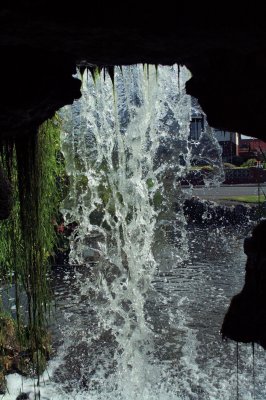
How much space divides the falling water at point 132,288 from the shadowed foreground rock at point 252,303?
5.95ft

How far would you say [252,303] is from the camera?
163 inches

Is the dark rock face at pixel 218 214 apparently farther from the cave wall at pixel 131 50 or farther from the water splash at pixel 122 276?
the cave wall at pixel 131 50

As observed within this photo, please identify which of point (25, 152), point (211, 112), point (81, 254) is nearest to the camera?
point (211, 112)

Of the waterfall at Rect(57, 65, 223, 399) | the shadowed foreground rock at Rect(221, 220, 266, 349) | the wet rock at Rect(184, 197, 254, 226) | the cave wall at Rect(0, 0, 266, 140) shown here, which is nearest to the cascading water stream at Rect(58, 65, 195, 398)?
the waterfall at Rect(57, 65, 223, 399)

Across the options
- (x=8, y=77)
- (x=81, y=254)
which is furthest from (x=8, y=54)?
(x=81, y=254)

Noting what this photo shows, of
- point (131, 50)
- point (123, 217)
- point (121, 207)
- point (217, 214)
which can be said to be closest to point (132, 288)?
point (123, 217)

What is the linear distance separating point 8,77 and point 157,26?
50.4 inches

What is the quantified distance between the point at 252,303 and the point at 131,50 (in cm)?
229

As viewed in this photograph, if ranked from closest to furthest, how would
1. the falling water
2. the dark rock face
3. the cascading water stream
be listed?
1. the falling water
2. the cascading water stream
3. the dark rock face

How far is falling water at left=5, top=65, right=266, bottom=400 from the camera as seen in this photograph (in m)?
8.16

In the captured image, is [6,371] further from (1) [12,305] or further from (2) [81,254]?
(2) [81,254]

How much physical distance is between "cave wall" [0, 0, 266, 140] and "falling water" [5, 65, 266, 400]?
0.90 meters

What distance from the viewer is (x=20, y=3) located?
9.17ft

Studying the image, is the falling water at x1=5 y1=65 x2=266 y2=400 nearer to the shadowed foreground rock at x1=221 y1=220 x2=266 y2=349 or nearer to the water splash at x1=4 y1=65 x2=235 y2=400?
the water splash at x1=4 y1=65 x2=235 y2=400
